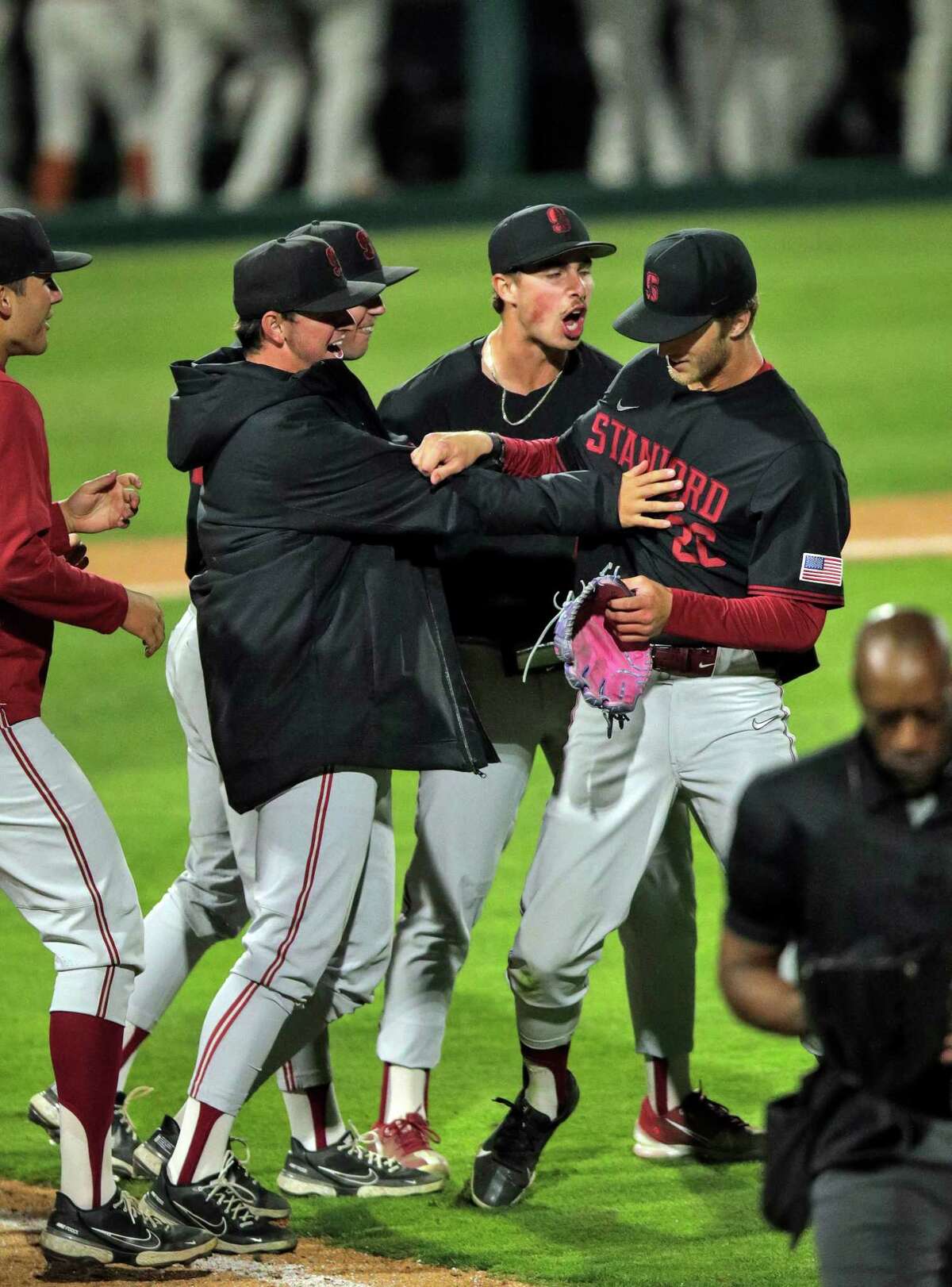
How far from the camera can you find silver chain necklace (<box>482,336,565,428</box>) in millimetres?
4938

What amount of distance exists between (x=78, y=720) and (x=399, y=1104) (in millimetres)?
4300

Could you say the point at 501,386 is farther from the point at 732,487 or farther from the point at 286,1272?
the point at 286,1272

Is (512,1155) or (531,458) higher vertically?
(531,458)

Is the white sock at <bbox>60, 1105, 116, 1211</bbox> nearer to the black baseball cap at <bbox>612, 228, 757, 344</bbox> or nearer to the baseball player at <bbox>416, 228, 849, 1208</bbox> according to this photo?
the baseball player at <bbox>416, 228, 849, 1208</bbox>

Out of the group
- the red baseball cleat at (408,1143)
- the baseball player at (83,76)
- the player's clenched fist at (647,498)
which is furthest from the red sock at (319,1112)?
the baseball player at (83,76)

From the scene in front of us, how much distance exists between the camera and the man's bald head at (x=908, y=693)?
2801 millimetres

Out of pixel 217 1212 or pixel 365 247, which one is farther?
pixel 365 247

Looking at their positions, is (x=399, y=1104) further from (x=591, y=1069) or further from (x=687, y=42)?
(x=687, y=42)

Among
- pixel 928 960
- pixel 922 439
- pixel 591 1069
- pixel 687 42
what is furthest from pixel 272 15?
pixel 928 960

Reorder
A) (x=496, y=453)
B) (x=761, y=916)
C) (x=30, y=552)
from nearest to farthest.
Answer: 1. (x=761, y=916)
2. (x=30, y=552)
3. (x=496, y=453)

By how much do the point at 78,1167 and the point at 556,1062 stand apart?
3.49 ft

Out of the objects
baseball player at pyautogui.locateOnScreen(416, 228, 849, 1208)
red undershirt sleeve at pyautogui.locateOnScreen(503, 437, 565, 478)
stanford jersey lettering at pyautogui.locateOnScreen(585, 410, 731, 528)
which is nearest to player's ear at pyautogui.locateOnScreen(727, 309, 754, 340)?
baseball player at pyautogui.locateOnScreen(416, 228, 849, 1208)

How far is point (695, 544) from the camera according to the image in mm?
4391

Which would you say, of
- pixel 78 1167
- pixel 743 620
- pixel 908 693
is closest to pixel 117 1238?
pixel 78 1167
